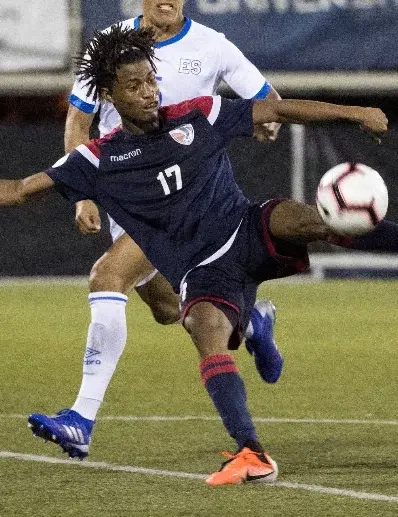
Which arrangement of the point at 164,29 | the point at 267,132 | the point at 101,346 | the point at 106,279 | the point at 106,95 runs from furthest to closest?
the point at 164,29 → the point at 267,132 → the point at 106,279 → the point at 101,346 → the point at 106,95

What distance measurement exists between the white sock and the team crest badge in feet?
2.70

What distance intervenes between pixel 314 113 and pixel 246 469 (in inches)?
54.3

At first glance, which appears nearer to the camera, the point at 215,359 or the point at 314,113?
the point at 215,359

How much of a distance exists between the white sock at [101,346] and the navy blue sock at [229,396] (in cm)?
72

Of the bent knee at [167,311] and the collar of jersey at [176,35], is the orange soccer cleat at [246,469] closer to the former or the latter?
the bent knee at [167,311]

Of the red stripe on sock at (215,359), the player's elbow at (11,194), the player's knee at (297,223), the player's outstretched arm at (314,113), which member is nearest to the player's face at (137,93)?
the player's outstretched arm at (314,113)

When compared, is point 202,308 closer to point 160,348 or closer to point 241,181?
point 160,348

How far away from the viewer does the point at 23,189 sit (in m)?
6.40

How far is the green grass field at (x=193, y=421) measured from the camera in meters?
5.68

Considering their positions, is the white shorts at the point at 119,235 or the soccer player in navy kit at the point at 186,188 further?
the white shorts at the point at 119,235

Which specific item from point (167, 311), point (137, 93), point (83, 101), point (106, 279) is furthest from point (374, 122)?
point (167, 311)

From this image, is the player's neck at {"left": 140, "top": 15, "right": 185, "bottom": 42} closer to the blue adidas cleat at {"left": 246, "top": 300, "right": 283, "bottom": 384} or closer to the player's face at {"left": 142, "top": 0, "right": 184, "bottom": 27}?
the player's face at {"left": 142, "top": 0, "right": 184, "bottom": 27}

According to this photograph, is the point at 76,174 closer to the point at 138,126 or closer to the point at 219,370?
the point at 138,126

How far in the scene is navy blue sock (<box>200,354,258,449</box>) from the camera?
5965mm
